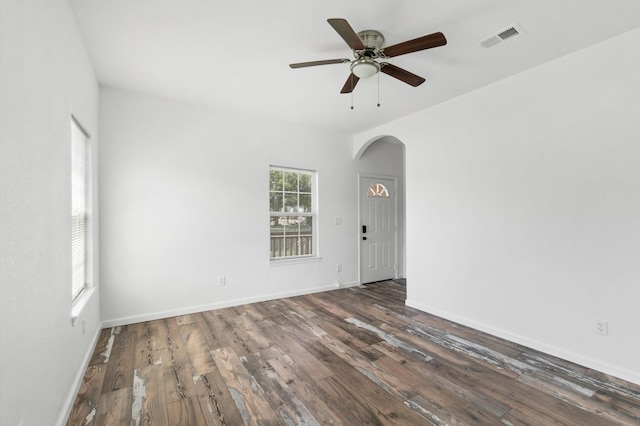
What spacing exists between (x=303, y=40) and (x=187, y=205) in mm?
2488

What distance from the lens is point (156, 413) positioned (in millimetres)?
1893

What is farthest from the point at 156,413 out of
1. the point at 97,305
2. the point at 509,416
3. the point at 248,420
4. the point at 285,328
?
the point at 509,416

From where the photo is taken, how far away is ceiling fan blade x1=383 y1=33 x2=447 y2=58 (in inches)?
75.1

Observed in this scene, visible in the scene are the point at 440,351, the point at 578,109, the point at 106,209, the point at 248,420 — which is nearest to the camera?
the point at 248,420

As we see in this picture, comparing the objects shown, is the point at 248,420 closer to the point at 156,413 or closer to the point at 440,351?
the point at 156,413

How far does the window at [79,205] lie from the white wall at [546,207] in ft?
12.6

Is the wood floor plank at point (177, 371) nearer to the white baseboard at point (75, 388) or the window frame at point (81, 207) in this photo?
the white baseboard at point (75, 388)

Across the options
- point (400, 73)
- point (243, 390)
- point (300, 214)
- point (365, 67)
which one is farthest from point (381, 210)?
point (243, 390)

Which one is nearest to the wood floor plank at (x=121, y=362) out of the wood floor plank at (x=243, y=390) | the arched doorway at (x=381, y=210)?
the wood floor plank at (x=243, y=390)

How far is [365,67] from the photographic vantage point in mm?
2328

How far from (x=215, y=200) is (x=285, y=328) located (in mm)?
1935

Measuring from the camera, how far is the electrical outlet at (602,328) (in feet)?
7.79

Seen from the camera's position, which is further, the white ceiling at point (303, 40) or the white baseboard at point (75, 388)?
the white ceiling at point (303, 40)

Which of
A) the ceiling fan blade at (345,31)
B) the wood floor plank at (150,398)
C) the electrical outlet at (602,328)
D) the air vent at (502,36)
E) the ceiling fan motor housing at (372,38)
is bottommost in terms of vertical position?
the wood floor plank at (150,398)
